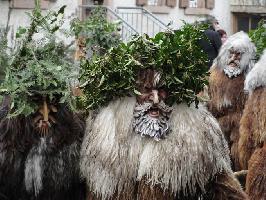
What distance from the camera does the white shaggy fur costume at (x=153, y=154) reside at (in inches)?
174

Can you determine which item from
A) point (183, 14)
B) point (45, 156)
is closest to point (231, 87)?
point (45, 156)

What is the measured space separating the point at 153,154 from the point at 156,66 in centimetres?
54

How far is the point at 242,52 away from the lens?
8.46m

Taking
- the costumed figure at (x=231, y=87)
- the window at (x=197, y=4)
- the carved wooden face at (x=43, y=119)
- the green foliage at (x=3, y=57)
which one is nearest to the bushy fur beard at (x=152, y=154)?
the carved wooden face at (x=43, y=119)

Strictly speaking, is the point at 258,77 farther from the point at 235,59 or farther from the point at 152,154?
the point at 235,59

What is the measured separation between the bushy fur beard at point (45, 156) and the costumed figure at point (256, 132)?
1.76 metres

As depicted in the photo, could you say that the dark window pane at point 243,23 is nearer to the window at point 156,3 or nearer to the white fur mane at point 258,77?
the window at point 156,3

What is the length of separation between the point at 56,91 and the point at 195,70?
34.6 inches

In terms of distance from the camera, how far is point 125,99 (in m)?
4.57

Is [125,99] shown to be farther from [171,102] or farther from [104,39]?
[104,39]

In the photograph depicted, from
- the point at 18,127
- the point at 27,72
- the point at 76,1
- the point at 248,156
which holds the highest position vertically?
the point at 76,1

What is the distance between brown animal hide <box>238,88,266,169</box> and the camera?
6.06 metres

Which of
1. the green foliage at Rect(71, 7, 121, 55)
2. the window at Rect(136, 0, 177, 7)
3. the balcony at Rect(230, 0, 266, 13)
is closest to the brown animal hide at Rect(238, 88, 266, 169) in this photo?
the green foliage at Rect(71, 7, 121, 55)

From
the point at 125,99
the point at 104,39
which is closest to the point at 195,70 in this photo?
the point at 125,99
